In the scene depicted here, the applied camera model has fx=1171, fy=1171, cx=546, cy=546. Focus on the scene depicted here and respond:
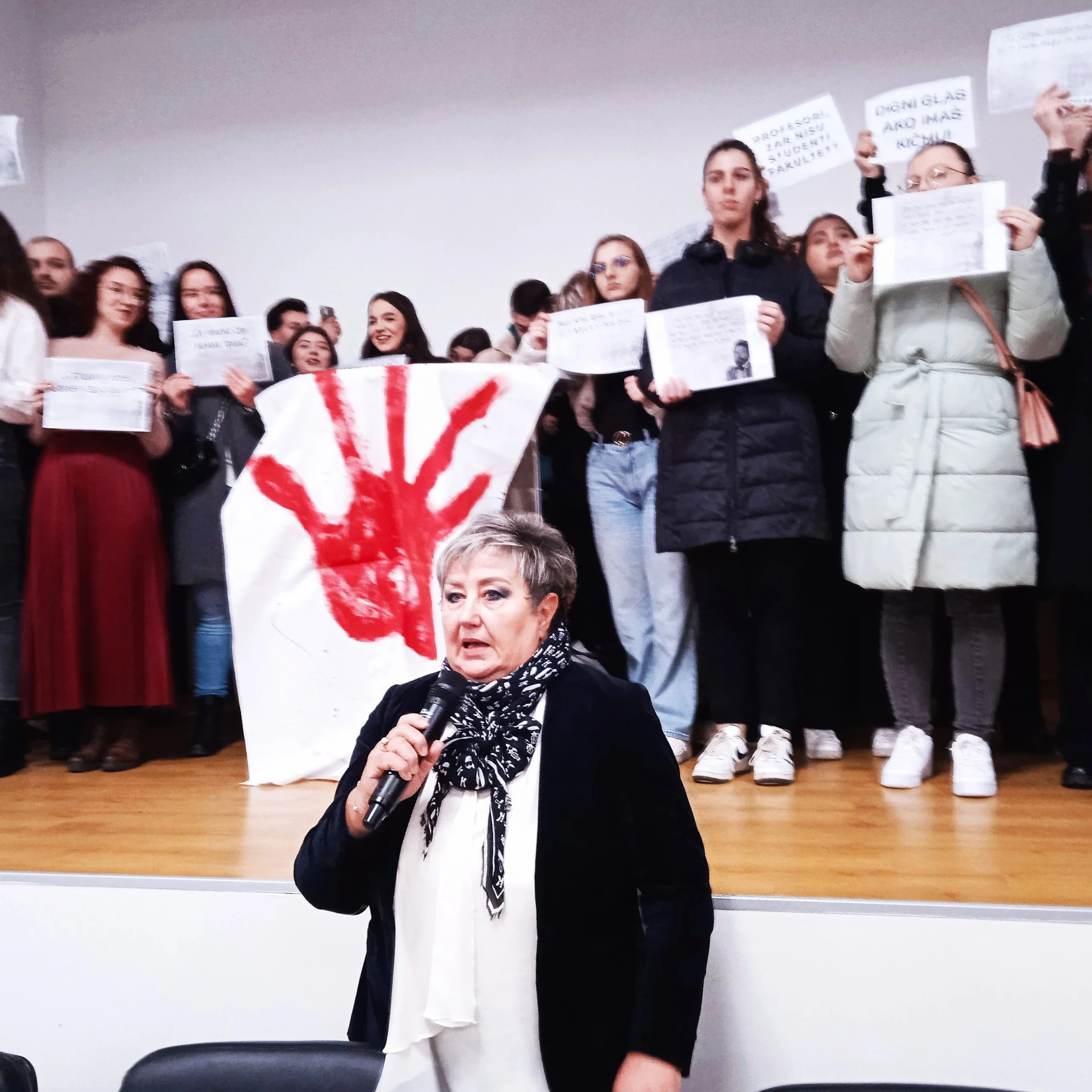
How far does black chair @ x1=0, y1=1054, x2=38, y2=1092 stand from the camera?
106 cm

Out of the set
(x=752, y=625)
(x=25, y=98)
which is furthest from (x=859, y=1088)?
(x=25, y=98)

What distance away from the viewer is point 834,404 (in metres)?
2.84

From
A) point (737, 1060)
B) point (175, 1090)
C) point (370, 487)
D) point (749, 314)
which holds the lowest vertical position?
point (737, 1060)

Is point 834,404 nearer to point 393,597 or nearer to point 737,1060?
point 393,597

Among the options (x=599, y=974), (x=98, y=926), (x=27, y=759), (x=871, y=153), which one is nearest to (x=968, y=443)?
(x=871, y=153)

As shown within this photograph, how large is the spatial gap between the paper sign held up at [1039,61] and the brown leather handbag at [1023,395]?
37 centimetres

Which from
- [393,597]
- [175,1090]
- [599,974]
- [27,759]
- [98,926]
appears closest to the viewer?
[175,1090]

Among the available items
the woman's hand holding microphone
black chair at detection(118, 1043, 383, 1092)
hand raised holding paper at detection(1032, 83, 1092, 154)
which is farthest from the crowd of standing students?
black chair at detection(118, 1043, 383, 1092)

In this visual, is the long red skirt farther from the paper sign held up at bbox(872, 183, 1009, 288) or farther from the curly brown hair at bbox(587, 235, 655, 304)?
the paper sign held up at bbox(872, 183, 1009, 288)

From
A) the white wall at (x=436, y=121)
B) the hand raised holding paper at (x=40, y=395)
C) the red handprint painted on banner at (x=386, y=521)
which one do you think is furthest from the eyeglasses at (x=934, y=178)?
the hand raised holding paper at (x=40, y=395)

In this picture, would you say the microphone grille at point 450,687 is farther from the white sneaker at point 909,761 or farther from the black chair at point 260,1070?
the white sneaker at point 909,761

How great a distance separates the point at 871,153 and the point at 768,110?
5.78 ft

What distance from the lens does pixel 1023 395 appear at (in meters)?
2.42

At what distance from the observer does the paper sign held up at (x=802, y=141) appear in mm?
2576
